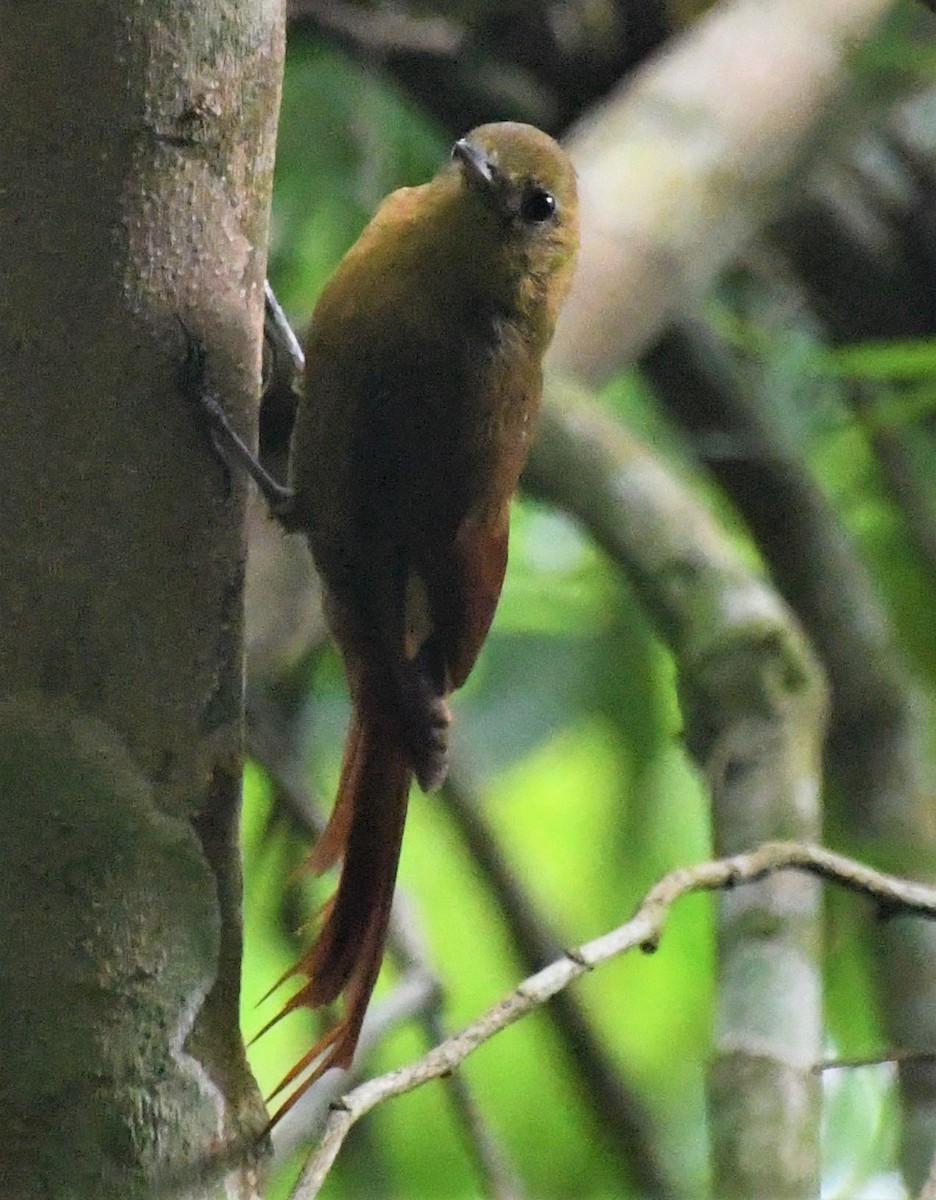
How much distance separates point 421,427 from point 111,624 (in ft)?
2.05

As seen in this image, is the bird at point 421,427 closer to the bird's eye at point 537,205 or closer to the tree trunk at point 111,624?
the bird's eye at point 537,205

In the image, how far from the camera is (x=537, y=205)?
4.78 feet

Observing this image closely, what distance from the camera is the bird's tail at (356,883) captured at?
106 cm

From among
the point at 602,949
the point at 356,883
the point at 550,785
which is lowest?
the point at 550,785

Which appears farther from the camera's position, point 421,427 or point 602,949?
point 421,427

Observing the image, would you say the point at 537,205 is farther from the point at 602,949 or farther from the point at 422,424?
the point at 602,949

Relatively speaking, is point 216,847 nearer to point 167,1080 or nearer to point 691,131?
point 167,1080

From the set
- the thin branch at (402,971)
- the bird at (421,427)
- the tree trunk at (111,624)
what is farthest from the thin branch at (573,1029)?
the tree trunk at (111,624)

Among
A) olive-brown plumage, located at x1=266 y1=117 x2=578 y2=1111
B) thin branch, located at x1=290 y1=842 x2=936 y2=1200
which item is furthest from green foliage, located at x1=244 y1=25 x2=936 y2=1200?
thin branch, located at x1=290 y1=842 x2=936 y2=1200

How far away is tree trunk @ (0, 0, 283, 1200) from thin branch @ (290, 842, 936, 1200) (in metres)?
0.07

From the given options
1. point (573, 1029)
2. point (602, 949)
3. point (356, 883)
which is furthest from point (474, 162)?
point (573, 1029)

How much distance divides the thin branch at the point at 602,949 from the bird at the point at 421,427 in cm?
32

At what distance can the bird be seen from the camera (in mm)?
1358

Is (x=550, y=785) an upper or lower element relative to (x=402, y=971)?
lower
